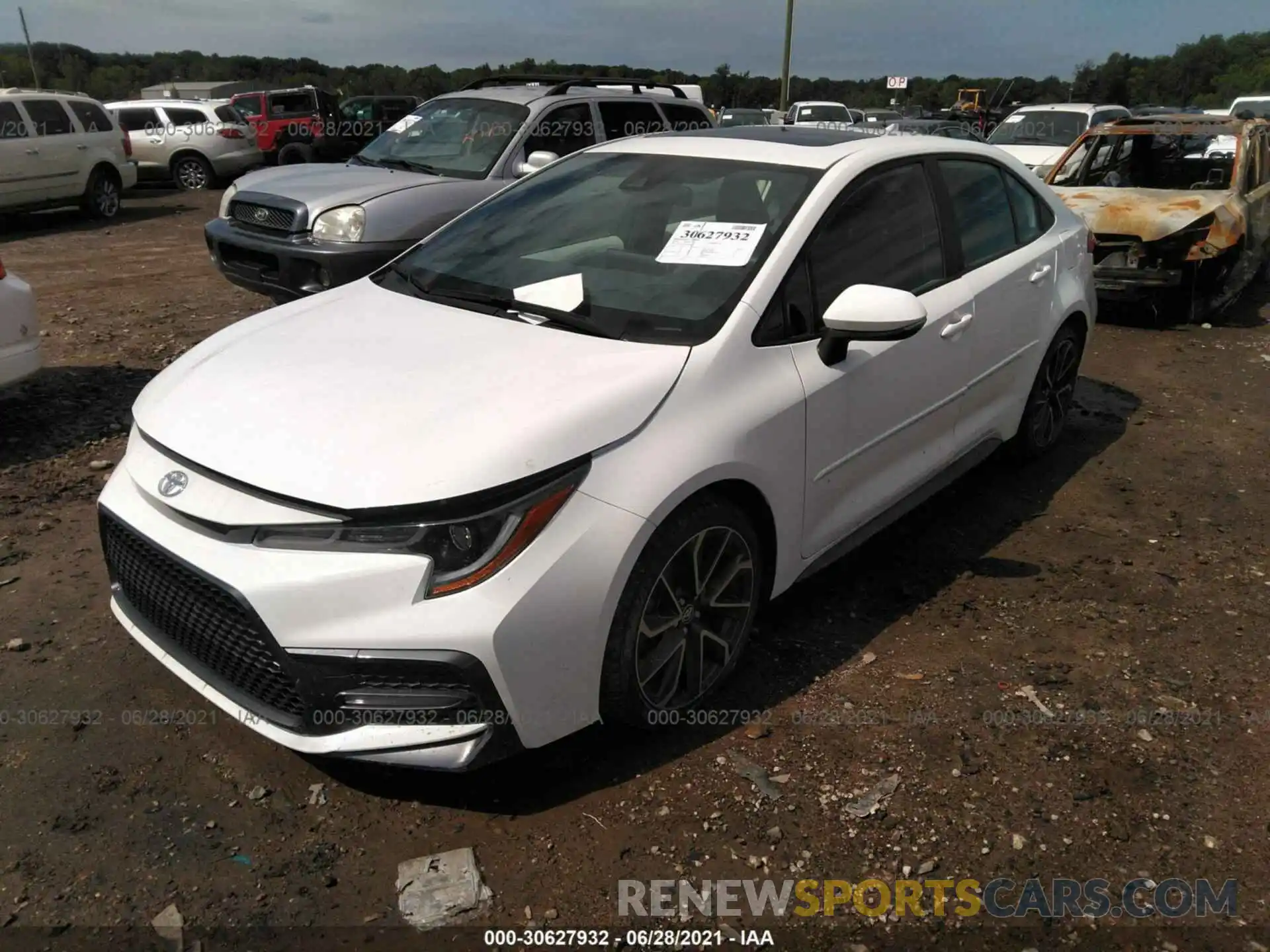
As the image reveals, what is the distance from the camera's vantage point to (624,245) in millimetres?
3445

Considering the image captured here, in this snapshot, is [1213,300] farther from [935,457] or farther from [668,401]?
[668,401]

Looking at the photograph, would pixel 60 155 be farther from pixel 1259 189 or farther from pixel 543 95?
pixel 1259 189

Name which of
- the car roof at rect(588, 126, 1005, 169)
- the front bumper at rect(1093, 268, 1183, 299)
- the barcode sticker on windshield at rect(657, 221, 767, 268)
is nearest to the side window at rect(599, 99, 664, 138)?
the front bumper at rect(1093, 268, 1183, 299)

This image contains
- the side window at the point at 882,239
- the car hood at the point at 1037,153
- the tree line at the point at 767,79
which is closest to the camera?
the side window at the point at 882,239

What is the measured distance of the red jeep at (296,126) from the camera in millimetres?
19953

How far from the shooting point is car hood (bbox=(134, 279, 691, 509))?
243 cm

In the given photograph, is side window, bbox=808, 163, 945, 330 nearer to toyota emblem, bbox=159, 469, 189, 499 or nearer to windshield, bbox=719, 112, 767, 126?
toyota emblem, bbox=159, 469, 189, 499

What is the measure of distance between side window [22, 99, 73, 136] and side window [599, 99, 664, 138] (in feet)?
30.4

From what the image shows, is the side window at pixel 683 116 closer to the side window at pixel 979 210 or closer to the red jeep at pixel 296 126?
the side window at pixel 979 210

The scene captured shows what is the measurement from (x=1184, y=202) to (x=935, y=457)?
5.76 metres

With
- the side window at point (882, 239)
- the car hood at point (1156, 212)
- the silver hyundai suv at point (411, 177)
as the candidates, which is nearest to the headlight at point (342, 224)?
the silver hyundai suv at point (411, 177)

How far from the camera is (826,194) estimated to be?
3.33m

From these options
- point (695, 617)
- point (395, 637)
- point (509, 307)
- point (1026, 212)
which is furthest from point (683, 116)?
point (395, 637)

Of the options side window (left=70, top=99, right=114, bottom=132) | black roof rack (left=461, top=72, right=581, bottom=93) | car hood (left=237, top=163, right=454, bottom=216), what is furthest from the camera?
side window (left=70, top=99, right=114, bottom=132)
